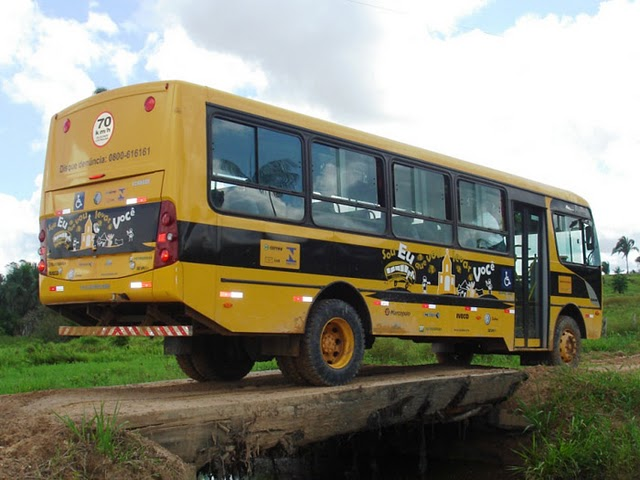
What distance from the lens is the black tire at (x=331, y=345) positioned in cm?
779

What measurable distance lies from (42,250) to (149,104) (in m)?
1.99

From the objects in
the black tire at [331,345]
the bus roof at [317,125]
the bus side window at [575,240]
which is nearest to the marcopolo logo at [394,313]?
the black tire at [331,345]

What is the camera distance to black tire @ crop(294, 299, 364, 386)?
7.79 metres

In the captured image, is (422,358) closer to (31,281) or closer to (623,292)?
(31,281)

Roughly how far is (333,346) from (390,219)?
1.79m

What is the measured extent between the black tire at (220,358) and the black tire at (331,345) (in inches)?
48.9

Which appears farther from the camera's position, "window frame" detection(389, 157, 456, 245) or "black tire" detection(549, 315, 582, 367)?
"black tire" detection(549, 315, 582, 367)

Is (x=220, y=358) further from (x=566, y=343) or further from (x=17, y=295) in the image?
(x=17, y=295)

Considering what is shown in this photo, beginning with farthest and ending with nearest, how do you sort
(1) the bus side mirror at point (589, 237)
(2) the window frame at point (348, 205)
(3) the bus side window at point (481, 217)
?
(1) the bus side mirror at point (589, 237)
(3) the bus side window at point (481, 217)
(2) the window frame at point (348, 205)

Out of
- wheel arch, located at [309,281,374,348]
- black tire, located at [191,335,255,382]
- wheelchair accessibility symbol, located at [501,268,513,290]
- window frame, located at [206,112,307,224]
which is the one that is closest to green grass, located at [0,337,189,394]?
black tire, located at [191,335,255,382]

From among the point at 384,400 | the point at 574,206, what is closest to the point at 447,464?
the point at 384,400

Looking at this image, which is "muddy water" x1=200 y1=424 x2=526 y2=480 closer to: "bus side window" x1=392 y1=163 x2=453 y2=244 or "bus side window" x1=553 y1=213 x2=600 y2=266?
"bus side window" x1=392 y1=163 x2=453 y2=244

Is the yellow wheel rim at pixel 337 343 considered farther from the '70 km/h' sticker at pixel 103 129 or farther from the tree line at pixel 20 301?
the tree line at pixel 20 301

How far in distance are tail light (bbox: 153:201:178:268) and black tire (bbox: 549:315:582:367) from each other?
7580mm
